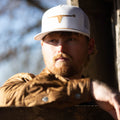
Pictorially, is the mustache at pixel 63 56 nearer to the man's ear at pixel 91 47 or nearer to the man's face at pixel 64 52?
the man's face at pixel 64 52

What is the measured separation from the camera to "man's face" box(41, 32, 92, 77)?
1694mm

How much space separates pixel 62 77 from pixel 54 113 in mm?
192

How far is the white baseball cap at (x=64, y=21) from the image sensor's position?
1.74 metres

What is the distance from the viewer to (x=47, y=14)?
181cm

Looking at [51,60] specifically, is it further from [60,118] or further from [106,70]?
[106,70]

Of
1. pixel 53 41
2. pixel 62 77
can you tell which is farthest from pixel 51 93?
pixel 53 41

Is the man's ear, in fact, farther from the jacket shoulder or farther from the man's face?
the jacket shoulder

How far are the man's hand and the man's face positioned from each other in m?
0.30

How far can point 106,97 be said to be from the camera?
137 cm

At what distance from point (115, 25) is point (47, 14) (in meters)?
1.06

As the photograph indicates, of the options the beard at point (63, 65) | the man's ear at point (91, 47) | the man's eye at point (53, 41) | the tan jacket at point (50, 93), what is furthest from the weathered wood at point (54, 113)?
the man's ear at point (91, 47)

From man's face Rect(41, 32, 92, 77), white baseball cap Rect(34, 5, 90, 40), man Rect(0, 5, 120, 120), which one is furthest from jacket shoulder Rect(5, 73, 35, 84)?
white baseball cap Rect(34, 5, 90, 40)

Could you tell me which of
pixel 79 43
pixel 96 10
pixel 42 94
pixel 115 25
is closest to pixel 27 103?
pixel 42 94

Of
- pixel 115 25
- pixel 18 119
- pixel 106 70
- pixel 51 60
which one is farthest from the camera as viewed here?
pixel 106 70
